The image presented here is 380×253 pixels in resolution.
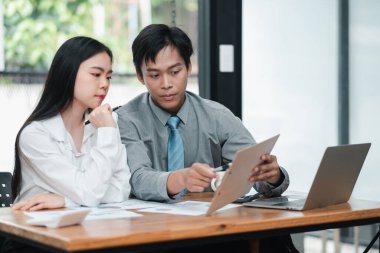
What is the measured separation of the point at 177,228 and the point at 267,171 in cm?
62

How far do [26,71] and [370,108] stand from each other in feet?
5.21

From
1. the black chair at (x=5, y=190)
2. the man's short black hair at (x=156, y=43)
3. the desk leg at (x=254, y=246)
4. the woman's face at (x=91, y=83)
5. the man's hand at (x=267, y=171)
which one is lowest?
Result: the desk leg at (x=254, y=246)

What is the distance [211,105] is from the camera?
304 cm

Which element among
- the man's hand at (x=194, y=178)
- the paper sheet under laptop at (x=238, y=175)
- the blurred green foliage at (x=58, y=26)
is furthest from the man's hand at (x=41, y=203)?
the blurred green foliage at (x=58, y=26)

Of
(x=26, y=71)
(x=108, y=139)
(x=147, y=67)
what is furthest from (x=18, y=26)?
(x=108, y=139)

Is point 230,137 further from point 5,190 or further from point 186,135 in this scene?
point 5,190

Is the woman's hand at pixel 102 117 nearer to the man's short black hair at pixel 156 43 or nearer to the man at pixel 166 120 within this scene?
the man at pixel 166 120

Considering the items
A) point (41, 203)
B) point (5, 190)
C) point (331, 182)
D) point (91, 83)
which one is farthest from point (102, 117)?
point (331, 182)

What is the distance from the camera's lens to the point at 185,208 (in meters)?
2.40

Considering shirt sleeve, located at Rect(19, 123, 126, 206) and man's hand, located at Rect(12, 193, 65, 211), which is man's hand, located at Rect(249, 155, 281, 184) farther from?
man's hand, located at Rect(12, 193, 65, 211)

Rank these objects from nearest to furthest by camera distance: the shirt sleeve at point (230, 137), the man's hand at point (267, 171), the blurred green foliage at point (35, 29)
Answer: the man's hand at point (267, 171)
the shirt sleeve at point (230, 137)
the blurred green foliage at point (35, 29)

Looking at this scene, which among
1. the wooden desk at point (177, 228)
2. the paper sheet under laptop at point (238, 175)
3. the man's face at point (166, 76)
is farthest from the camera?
the man's face at point (166, 76)

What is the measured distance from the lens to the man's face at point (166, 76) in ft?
9.25

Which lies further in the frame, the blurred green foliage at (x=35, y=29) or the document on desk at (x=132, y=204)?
the blurred green foliage at (x=35, y=29)
